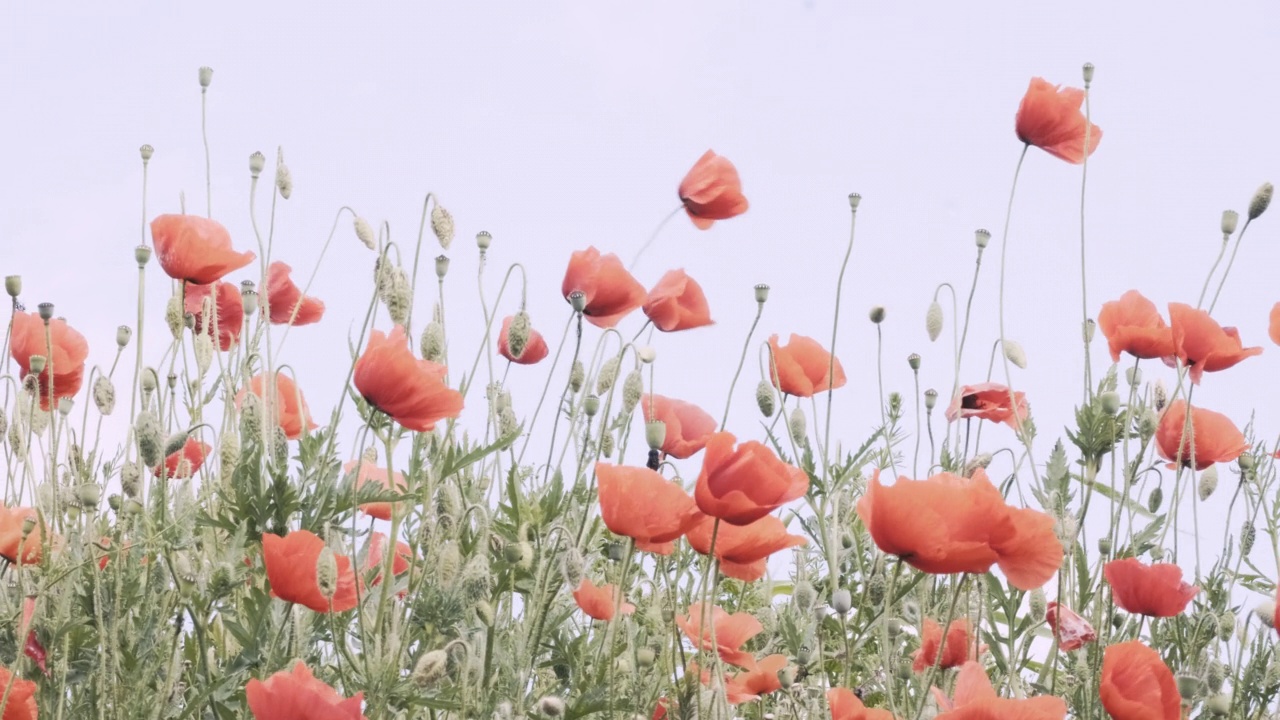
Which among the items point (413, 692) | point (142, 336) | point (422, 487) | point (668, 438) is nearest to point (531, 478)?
point (668, 438)

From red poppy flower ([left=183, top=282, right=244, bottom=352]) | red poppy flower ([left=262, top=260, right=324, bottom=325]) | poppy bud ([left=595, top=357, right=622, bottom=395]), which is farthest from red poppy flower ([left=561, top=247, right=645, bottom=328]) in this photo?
red poppy flower ([left=183, top=282, right=244, bottom=352])

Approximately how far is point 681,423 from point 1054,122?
1.11 meters

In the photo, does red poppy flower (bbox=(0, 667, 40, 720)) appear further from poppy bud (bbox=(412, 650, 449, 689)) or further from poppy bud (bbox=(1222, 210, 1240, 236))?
poppy bud (bbox=(1222, 210, 1240, 236))

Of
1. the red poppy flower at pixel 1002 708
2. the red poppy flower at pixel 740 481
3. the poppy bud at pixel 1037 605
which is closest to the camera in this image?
the red poppy flower at pixel 1002 708

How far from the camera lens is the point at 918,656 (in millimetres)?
2666

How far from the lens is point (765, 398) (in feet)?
9.27

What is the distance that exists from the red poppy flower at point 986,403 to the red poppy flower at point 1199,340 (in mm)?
333

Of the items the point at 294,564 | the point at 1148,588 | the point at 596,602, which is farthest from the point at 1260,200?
the point at 294,564

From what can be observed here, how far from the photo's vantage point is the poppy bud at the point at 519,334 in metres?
2.43

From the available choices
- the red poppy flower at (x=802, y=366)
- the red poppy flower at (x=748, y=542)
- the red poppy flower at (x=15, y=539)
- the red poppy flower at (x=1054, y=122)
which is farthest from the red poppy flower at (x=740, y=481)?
the red poppy flower at (x=1054, y=122)

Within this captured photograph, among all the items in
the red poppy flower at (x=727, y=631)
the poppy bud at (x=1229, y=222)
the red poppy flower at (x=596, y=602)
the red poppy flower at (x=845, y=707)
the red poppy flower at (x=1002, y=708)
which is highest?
the poppy bud at (x=1229, y=222)

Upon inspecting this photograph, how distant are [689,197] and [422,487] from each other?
3.28ft

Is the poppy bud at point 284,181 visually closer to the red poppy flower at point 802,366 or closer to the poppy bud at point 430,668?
the red poppy flower at point 802,366

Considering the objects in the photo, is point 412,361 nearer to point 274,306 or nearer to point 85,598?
point 85,598
